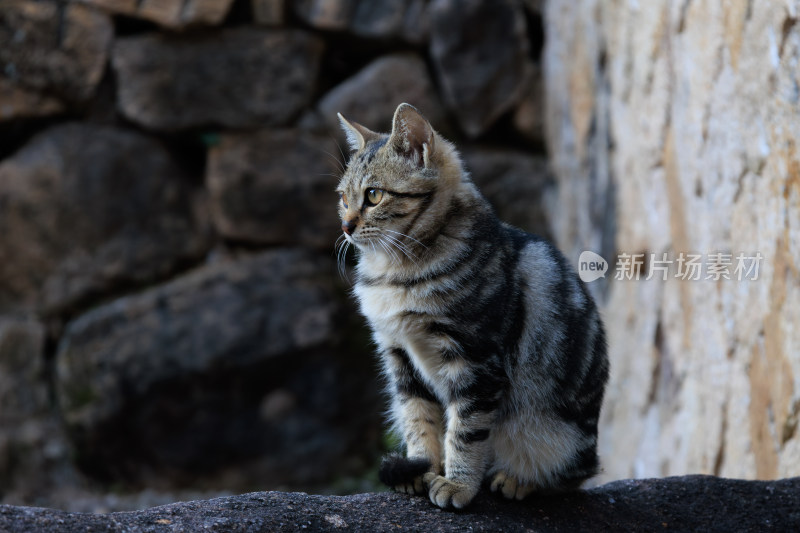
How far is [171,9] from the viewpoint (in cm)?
452

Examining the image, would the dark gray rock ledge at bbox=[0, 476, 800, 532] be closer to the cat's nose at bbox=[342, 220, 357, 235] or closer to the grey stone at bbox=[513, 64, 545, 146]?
A: the cat's nose at bbox=[342, 220, 357, 235]

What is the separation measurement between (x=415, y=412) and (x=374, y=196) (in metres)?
0.59

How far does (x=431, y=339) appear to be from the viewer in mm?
2062

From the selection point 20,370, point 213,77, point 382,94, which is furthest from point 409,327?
point 20,370

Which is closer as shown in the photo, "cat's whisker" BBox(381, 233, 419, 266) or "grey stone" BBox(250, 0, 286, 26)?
"cat's whisker" BBox(381, 233, 419, 266)

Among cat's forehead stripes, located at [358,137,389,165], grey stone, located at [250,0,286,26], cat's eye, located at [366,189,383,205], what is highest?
grey stone, located at [250,0,286,26]

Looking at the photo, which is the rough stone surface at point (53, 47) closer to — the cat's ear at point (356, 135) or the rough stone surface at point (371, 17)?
the rough stone surface at point (371, 17)

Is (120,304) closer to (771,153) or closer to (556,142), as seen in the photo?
(556,142)

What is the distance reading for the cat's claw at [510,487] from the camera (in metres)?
2.17

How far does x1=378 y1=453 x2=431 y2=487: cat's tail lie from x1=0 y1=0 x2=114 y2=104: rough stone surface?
11.1 feet

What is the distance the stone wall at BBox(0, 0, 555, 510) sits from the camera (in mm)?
4570

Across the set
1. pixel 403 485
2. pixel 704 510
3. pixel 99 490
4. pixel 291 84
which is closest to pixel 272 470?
pixel 99 490

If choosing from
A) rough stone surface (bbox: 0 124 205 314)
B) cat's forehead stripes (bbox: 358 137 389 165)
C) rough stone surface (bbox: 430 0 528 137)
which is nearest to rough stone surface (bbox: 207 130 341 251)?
rough stone surface (bbox: 0 124 205 314)

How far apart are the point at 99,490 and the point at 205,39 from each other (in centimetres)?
262
